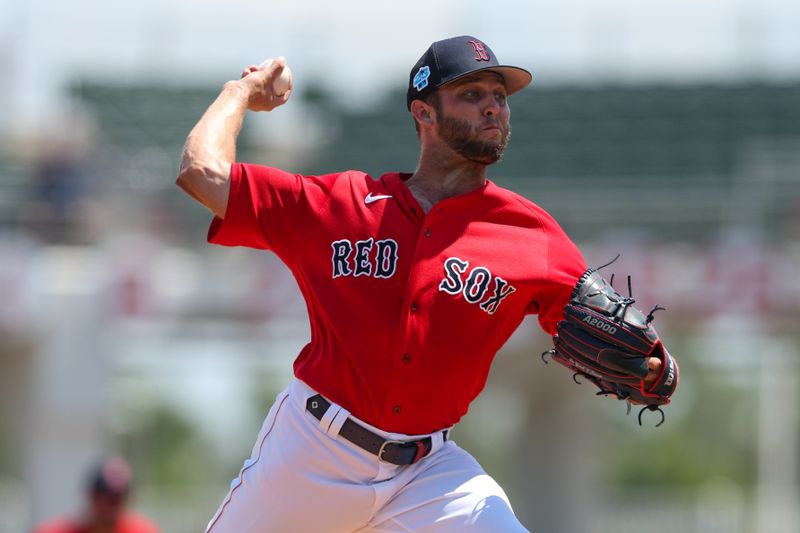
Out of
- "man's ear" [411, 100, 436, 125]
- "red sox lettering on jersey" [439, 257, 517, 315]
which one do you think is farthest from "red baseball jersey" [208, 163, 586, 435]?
"man's ear" [411, 100, 436, 125]

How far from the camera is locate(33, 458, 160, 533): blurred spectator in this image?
7.48m

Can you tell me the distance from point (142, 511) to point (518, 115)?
26.8ft

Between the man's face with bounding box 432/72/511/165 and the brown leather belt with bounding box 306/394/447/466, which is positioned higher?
the man's face with bounding box 432/72/511/165

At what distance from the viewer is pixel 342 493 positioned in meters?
4.05

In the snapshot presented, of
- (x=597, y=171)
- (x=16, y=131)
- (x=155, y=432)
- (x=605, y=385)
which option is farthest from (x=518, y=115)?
(x=155, y=432)

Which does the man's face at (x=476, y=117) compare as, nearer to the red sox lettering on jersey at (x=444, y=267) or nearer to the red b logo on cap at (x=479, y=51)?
the red b logo on cap at (x=479, y=51)

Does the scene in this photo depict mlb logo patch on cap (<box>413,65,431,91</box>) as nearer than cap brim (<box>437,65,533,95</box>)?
No

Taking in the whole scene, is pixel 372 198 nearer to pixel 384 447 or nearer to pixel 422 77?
pixel 422 77

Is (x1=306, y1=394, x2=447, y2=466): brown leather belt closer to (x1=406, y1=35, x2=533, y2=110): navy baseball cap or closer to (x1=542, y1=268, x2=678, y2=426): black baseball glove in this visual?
(x1=542, y1=268, x2=678, y2=426): black baseball glove

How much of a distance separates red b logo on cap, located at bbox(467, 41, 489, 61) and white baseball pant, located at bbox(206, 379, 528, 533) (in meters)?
1.19

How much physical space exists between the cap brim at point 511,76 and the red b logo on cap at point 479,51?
0.04 meters

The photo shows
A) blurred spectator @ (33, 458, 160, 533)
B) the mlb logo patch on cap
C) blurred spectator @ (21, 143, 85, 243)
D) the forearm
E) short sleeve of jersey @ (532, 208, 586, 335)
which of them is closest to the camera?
the forearm

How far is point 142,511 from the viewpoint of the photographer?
20.3 m

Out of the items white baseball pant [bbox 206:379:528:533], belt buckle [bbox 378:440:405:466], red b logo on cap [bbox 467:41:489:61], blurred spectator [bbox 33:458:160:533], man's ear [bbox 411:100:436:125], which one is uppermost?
red b logo on cap [bbox 467:41:489:61]
